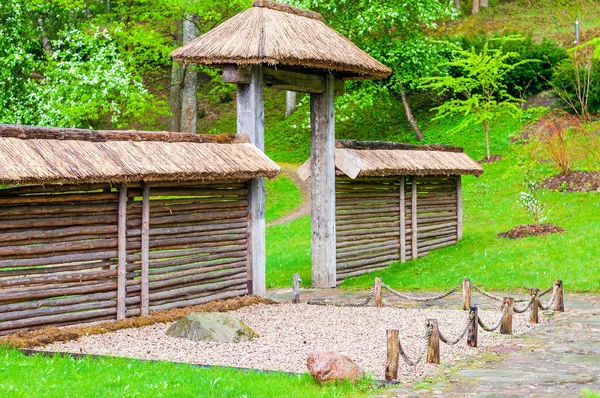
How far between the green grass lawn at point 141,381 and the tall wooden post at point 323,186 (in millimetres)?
8305

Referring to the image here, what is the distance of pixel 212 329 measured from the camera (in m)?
11.7

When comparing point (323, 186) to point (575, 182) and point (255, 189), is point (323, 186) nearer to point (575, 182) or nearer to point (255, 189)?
point (255, 189)

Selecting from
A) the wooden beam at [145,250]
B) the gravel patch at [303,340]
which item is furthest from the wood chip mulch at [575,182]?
the wooden beam at [145,250]

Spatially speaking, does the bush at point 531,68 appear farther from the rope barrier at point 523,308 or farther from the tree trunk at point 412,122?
the rope barrier at point 523,308

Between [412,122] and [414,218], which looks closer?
[414,218]

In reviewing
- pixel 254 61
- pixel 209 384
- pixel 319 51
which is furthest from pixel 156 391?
pixel 319 51

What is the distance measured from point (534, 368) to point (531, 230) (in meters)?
11.9

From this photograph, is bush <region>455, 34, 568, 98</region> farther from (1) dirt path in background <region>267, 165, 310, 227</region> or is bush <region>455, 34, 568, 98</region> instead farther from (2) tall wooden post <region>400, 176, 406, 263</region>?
(2) tall wooden post <region>400, 176, 406, 263</region>

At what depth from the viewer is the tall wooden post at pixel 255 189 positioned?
15781mm

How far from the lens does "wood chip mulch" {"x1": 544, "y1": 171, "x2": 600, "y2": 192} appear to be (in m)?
25.5

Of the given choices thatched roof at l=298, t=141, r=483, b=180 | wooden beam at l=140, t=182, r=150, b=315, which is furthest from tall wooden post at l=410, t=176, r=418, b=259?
wooden beam at l=140, t=182, r=150, b=315

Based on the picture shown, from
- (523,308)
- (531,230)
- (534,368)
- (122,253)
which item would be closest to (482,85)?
(531,230)

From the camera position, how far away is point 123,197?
514 inches

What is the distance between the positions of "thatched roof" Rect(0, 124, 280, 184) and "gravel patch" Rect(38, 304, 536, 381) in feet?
7.30
